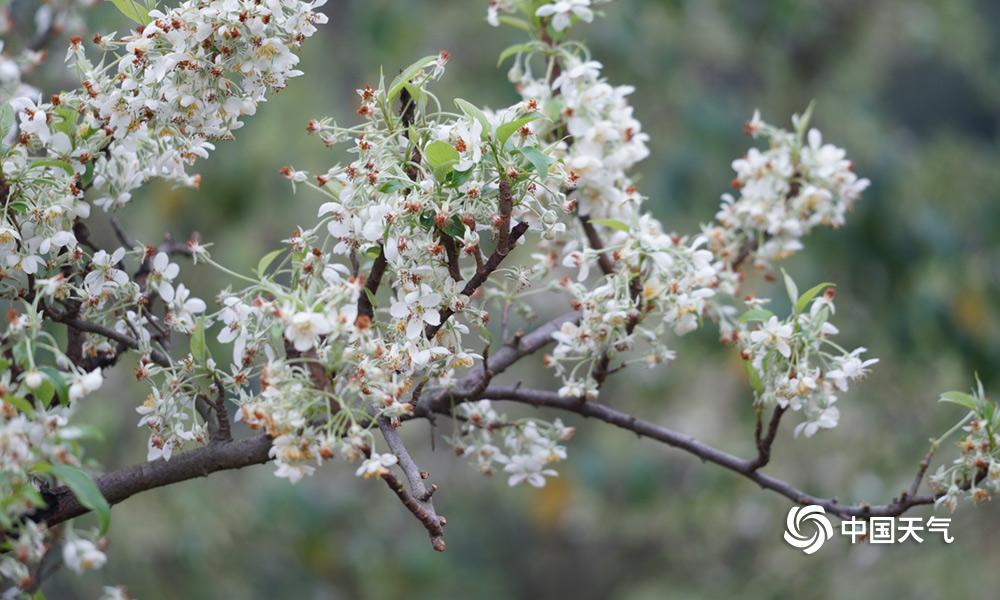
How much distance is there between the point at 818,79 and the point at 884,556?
7.85 ft

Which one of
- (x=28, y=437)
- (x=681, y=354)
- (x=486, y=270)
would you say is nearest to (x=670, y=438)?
(x=486, y=270)

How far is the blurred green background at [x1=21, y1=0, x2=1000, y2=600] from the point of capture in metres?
4.42

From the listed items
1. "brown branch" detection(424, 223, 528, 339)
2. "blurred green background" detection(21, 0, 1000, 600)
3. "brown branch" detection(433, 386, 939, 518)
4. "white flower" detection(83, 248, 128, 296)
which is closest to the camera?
"brown branch" detection(424, 223, 528, 339)

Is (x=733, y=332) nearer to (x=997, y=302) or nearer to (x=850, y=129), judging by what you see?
(x=997, y=302)

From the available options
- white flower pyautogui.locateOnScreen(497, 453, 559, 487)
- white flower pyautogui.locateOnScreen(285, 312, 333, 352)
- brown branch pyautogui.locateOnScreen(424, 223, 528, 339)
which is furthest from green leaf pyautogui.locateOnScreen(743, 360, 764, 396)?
white flower pyautogui.locateOnScreen(285, 312, 333, 352)

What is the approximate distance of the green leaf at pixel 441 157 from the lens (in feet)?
4.43

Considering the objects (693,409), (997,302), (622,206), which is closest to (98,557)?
(622,206)

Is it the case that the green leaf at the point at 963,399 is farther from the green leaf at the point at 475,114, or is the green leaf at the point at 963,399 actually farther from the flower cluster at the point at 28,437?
the flower cluster at the point at 28,437

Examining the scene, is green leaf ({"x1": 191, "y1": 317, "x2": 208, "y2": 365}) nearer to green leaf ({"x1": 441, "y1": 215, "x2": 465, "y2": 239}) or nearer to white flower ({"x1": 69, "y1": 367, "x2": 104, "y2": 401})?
white flower ({"x1": 69, "y1": 367, "x2": 104, "y2": 401})

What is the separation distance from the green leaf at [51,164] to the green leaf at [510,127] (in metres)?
0.58

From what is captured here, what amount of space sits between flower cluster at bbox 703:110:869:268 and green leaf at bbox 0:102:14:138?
1.15 metres

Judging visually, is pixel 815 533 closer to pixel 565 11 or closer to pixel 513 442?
pixel 513 442

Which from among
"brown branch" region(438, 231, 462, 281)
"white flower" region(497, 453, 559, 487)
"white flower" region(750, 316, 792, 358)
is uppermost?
"white flower" region(750, 316, 792, 358)

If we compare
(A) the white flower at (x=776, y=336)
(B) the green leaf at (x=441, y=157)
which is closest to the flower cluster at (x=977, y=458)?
(A) the white flower at (x=776, y=336)
